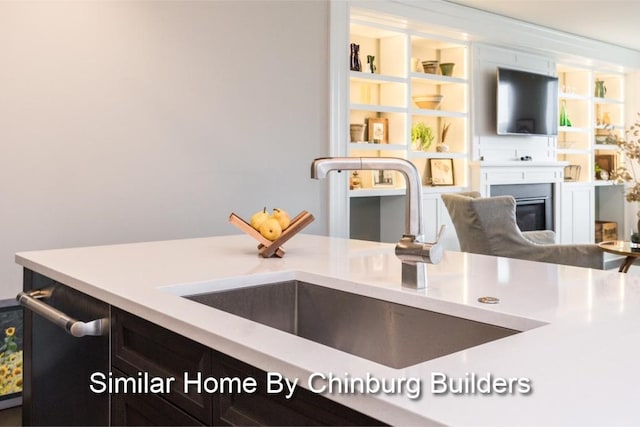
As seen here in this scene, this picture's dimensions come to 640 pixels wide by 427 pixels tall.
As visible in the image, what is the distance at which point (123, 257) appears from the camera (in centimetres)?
199

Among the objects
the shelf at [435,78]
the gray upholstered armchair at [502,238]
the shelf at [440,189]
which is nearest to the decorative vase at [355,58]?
the shelf at [435,78]

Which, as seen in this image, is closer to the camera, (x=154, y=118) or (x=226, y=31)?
(x=154, y=118)

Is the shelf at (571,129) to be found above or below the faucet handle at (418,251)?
above

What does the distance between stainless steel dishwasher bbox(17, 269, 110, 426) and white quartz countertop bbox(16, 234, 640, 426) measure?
0.21 feet

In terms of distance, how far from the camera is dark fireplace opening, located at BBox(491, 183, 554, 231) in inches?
256

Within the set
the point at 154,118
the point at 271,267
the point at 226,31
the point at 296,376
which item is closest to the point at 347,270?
Answer: the point at 271,267

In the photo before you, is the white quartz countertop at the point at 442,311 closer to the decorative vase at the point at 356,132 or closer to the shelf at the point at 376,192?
the shelf at the point at 376,192

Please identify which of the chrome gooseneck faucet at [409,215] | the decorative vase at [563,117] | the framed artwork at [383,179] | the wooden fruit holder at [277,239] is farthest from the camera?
the decorative vase at [563,117]

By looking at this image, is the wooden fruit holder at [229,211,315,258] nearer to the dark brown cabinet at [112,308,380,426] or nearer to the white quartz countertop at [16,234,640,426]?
the white quartz countertop at [16,234,640,426]

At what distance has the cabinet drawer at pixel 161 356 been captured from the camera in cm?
112

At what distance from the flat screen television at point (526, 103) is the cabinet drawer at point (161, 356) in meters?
5.48

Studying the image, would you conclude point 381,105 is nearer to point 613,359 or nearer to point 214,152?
point 214,152

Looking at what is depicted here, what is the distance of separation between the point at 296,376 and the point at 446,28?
17.3ft

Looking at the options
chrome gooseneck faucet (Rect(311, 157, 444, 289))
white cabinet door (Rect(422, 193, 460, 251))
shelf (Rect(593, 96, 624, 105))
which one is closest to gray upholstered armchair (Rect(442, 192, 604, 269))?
white cabinet door (Rect(422, 193, 460, 251))
